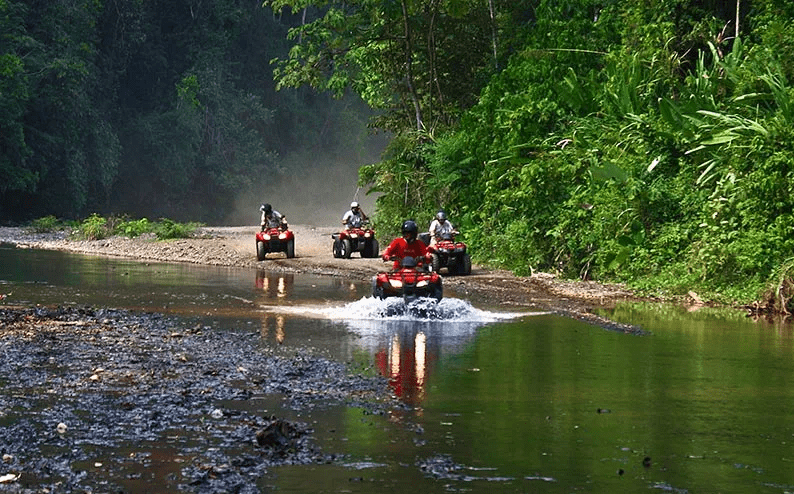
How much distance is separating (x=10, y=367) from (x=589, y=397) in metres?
6.31

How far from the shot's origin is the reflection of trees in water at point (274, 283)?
26.3 m

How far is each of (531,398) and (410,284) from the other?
28.5 feet

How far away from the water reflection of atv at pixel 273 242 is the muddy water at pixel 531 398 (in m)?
12.0

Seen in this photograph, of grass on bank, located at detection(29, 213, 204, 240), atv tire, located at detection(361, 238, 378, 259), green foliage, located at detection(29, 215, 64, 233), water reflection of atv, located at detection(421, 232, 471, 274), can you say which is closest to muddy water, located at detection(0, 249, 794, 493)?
water reflection of atv, located at detection(421, 232, 471, 274)

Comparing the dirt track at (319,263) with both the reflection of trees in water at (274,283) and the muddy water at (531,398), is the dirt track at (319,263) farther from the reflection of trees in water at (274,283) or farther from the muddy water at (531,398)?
the muddy water at (531,398)

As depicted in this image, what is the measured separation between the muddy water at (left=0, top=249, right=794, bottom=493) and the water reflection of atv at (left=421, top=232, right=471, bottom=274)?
6.06 metres

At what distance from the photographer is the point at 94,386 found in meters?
12.9

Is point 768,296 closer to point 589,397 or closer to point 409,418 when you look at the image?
point 589,397

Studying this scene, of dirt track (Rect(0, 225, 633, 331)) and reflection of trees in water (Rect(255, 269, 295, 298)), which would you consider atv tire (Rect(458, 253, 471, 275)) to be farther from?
reflection of trees in water (Rect(255, 269, 295, 298))

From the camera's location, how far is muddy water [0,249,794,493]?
939 cm

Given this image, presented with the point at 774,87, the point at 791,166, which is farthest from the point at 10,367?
the point at 774,87

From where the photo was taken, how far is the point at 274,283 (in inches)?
1148

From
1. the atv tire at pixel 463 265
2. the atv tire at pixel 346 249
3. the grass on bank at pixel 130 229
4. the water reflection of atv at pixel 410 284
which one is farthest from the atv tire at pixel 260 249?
the water reflection of atv at pixel 410 284

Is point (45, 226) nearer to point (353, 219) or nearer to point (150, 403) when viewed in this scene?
point (353, 219)
